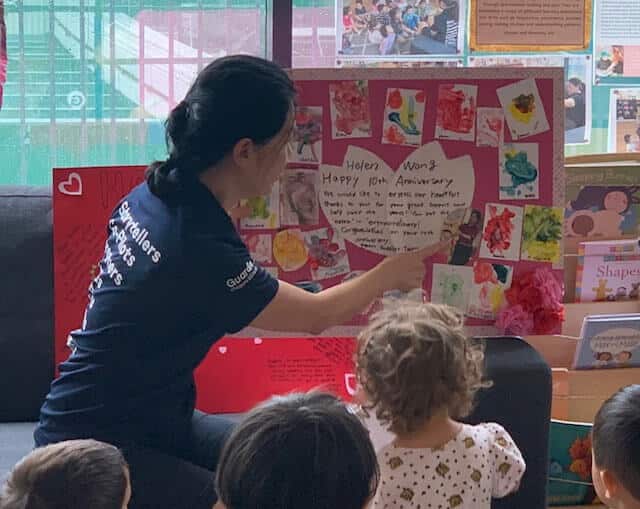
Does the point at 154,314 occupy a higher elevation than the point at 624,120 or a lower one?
lower

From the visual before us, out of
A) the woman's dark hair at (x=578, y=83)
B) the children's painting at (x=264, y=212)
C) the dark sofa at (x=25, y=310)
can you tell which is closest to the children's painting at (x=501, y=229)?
the children's painting at (x=264, y=212)

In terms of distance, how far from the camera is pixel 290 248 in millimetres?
2244

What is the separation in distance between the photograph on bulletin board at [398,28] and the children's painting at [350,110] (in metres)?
0.64

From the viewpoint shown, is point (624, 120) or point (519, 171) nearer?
point (519, 171)

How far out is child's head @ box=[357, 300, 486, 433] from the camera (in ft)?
5.74

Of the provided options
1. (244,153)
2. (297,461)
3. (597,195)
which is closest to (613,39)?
(597,195)

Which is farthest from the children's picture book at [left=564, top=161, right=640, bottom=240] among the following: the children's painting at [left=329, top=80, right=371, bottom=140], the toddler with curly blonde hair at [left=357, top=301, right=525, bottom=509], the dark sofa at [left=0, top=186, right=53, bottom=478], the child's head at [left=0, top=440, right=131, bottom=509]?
the child's head at [left=0, top=440, right=131, bottom=509]

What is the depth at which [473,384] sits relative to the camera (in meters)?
1.86

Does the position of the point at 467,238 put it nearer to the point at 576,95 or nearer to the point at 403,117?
the point at 403,117

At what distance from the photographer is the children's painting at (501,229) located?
88.6 inches

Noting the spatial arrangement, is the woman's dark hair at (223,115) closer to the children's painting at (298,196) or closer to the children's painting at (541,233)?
the children's painting at (298,196)

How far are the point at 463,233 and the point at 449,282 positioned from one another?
0.36 feet

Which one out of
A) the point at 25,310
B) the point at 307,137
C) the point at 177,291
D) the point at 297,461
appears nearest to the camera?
the point at 297,461

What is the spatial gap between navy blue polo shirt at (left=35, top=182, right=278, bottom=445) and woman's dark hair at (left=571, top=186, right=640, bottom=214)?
1066 mm
